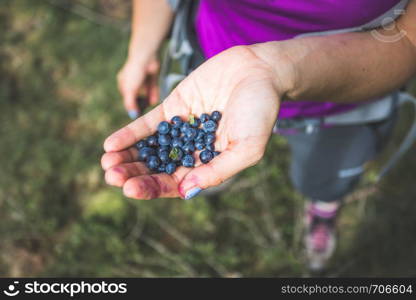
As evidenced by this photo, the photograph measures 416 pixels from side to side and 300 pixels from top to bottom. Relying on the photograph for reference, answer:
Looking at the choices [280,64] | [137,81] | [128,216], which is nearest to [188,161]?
[280,64]

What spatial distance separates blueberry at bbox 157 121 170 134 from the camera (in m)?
1.47

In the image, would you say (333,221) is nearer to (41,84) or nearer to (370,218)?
(370,218)

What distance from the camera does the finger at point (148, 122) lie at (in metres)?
1.37

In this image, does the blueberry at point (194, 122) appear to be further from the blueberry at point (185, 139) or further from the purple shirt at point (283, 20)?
the purple shirt at point (283, 20)

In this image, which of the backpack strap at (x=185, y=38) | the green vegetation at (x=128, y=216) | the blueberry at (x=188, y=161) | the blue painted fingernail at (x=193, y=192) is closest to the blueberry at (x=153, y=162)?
the blueberry at (x=188, y=161)

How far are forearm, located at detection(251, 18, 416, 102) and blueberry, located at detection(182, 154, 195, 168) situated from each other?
404 millimetres

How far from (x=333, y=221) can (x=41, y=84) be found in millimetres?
2585

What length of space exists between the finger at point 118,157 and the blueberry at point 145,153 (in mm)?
18

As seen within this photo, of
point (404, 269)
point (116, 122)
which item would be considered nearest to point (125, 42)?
point (116, 122)

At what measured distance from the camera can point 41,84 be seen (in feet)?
11.1

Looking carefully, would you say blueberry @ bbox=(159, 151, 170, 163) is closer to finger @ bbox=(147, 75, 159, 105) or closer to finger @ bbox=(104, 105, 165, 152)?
finger @ bbox=(104, 105, 165, 152)

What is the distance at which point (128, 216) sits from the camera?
106 inches

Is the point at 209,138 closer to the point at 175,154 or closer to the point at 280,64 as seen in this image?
the point at 175,154

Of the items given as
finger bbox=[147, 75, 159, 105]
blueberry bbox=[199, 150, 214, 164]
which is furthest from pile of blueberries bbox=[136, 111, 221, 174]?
finger bbox=[147, 75, 159, 105]
